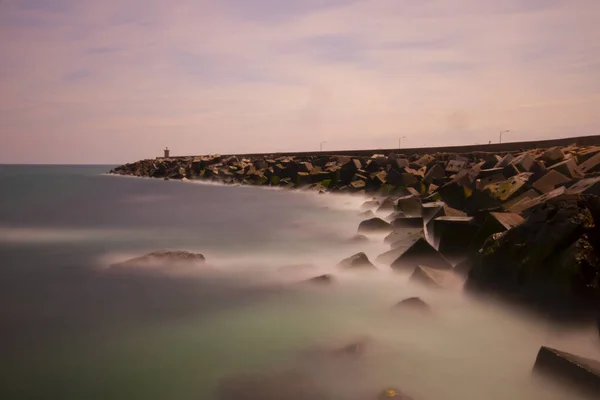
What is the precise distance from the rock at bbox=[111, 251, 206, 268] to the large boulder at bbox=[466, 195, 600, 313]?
4851 millimetres

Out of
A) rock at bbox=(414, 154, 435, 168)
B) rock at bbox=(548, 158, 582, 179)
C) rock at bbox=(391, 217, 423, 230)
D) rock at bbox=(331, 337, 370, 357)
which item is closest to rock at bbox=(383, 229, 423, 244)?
rock at bbox=(391, 217, 423, 230)

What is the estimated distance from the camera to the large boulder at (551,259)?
3.83 metres

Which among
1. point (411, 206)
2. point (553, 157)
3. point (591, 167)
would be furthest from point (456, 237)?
point (553, 157)

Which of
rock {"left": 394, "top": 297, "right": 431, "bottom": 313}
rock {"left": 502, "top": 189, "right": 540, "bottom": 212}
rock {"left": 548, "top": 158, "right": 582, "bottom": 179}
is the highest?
rock {"left": 548, "top": 158, "right": 582, "bottom": 179}

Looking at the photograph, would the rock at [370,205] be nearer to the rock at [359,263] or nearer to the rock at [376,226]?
the rock at [376,226]

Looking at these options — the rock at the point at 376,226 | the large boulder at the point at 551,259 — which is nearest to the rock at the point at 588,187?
the large boulder at the point at 551,259

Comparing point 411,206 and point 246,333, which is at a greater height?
point 411,206

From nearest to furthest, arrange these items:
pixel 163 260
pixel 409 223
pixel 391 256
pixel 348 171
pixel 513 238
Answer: pixel 513 238, pixel 391 256, pixel 163 260, pixel 409 223, pixel 348 171

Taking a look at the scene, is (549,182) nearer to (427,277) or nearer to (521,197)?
(521,197)

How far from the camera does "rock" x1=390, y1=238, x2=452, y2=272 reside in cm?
600

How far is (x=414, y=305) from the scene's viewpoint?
482 cm

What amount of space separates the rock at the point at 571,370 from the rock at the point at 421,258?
2.75 meters

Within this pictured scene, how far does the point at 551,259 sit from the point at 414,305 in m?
1.51

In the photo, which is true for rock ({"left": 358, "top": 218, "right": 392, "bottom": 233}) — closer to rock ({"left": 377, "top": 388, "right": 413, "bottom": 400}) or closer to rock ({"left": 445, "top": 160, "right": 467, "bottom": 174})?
rock ({"left": 377, "top": 388, "right": 413, "bottom": 400})
